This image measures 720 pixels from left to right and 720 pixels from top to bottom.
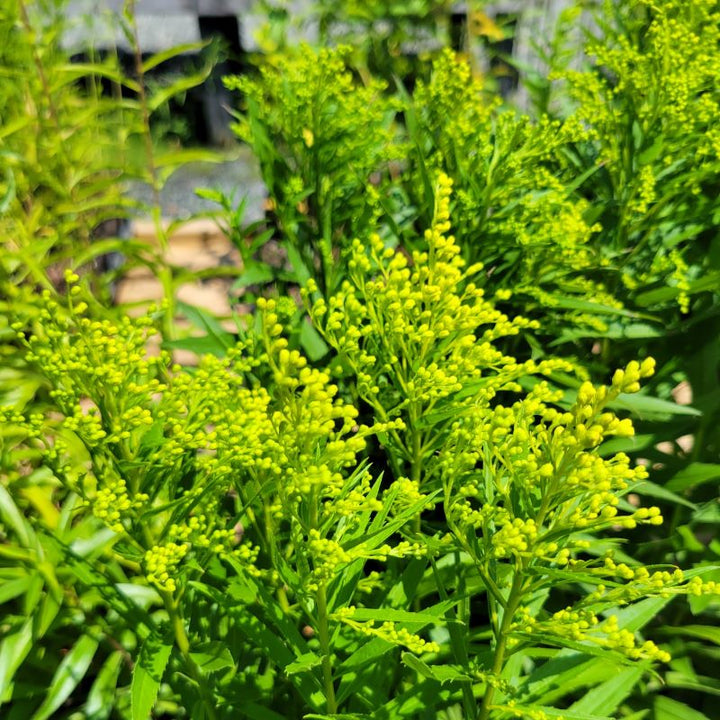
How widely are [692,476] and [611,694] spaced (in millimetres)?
441

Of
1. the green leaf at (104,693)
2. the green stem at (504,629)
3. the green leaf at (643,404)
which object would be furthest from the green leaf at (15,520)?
the green leaf at (643,404)

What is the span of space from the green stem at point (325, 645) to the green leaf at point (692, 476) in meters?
0.76

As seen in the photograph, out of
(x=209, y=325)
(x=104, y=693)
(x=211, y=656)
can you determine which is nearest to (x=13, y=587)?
(x=104, y=693)

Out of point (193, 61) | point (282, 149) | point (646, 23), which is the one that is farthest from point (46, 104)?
point (193, 61)

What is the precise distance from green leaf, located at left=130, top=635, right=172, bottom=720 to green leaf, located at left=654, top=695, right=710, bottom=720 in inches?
36.0

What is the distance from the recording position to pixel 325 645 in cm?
82

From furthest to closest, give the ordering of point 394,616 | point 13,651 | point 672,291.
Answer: point 672,291 < point 13,651 < point 394,616

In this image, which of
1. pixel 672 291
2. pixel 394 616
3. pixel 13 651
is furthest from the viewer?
pixel 672 291

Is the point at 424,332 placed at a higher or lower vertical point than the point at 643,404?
higher

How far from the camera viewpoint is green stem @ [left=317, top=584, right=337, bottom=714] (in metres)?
0.79

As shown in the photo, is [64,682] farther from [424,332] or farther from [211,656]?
[424,332]

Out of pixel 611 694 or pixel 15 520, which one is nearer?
pixel 611 694

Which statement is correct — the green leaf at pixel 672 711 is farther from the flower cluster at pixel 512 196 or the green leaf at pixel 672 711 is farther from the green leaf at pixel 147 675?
the green leaf at pixel 147 675

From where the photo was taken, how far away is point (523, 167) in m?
1.08
